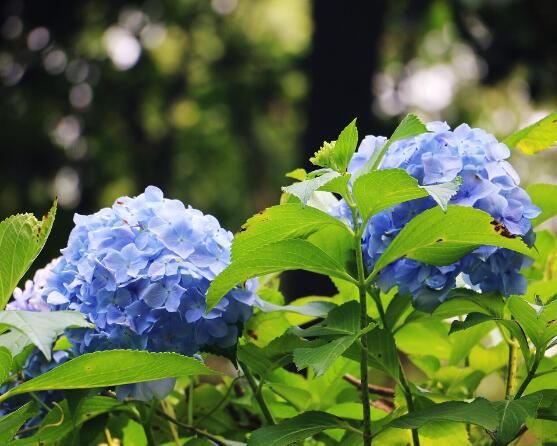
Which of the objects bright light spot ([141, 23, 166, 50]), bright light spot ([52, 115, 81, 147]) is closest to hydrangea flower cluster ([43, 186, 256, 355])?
bright light spot ([52, 115, 81, 147])

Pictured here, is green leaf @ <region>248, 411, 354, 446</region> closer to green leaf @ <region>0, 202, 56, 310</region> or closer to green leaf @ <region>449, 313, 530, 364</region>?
green leaf @ <region>449, 313, 530, 364</region>

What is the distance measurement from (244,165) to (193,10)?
2.76m

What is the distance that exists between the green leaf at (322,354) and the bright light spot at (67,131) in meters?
12.5

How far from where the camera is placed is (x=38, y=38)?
40.2 feet

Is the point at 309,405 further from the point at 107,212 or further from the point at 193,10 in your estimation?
the point at 193,10

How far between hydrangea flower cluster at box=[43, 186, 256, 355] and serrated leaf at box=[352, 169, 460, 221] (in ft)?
0.58

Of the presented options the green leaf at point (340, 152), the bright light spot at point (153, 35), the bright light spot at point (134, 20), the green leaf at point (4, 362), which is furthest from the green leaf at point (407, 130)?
the bright light spot at point (153, 35)

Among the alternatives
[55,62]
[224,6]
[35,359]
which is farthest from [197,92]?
[35,359]

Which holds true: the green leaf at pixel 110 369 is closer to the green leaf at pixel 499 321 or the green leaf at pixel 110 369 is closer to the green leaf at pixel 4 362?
the green leaf at pixel 4 362

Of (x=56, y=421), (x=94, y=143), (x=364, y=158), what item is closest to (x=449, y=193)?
(x=364, y=158)

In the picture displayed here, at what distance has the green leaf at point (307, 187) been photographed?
0.69 m

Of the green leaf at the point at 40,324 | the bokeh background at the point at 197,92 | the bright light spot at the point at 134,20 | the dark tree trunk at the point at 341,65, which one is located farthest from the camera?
the bright light spot at the point at 134,20

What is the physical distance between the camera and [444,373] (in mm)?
1039

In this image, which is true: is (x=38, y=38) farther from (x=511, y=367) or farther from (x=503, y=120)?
(x=511, y=367)
